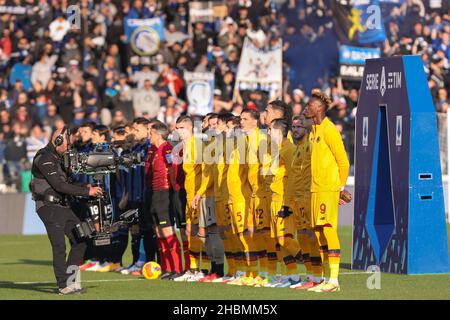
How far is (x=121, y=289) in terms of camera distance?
1655 cm

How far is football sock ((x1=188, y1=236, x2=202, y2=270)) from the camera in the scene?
18047mm

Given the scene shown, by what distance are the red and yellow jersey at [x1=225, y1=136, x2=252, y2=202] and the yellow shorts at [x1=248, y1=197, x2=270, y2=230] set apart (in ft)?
0.62

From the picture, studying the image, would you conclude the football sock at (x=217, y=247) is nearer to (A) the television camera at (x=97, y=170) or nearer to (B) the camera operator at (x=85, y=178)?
(A) the television camera at (x=97, y=170)

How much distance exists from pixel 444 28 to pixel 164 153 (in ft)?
53.2

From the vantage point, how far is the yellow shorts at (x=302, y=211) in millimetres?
16031

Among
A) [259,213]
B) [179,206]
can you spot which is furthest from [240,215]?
[179,206]

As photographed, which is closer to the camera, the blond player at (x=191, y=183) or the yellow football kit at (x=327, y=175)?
the yellow football kit at (x=327, y=175)

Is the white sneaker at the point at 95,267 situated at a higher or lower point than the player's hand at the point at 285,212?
lower

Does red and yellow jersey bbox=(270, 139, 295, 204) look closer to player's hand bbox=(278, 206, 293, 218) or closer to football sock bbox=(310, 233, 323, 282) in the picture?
player's hand bbox=(278, 206, 293, 218)

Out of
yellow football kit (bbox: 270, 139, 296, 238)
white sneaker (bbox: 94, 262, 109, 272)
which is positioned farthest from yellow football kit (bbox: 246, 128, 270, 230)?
white sneaker (bbox: 94, 262, 109, 272)

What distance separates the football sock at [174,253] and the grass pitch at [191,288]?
575 millimetres

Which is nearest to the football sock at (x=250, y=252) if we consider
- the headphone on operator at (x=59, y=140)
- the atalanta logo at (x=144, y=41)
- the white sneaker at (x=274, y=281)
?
the white sneaker at (x=274, y=281)
